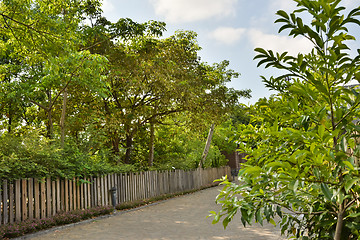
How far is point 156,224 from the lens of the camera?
10383mm

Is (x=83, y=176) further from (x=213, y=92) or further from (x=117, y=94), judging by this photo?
(x=213, y=92)

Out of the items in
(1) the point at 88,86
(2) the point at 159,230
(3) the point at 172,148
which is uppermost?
(1) the point at 88,86

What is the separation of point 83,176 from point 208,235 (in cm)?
671

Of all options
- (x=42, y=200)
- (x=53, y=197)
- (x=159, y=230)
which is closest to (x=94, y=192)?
(x=53, y=197)

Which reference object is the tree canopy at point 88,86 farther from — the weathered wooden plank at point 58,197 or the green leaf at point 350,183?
the green leaf at point 350,183

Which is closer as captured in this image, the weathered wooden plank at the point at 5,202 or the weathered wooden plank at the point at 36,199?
the weathered wooden plank at the point at 5,202

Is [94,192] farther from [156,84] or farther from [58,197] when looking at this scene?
[156,84]

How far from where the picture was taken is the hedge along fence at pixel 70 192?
32.3ft

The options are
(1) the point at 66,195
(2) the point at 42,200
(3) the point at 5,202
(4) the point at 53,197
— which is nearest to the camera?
(3) the point at 5,202

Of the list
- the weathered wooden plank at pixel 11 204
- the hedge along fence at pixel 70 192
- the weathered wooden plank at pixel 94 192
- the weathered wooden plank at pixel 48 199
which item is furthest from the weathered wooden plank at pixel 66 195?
the weathered wooden plank at pixel 11 204

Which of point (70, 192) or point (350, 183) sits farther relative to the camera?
point (70, 192)

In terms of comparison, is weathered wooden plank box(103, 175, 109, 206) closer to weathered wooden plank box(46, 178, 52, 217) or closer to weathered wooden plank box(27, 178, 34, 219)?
weathered wooden plank box(46, 178, 52, 217)

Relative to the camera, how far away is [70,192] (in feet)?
40.1

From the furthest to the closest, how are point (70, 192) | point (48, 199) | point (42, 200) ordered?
point (70, 192), point (48, 199), point (42, 200)
